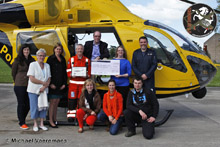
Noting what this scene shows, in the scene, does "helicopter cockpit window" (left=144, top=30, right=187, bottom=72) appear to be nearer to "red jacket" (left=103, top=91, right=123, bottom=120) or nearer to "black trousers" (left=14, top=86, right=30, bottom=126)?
"red jacket" (left=103, top=91, right=123, bottom=120)

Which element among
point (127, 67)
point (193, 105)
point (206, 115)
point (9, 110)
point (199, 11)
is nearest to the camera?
point (127, 67)

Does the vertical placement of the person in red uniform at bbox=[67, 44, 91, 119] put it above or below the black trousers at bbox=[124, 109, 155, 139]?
above

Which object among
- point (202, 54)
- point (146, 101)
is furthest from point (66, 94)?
point (202, 54)

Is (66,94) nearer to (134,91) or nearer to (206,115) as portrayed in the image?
(134,91)

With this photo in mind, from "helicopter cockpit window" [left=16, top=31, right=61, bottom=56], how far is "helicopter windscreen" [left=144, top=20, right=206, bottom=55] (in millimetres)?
2244

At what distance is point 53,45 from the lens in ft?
18.7

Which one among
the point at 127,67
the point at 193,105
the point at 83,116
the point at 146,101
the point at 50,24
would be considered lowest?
the point at 193,105

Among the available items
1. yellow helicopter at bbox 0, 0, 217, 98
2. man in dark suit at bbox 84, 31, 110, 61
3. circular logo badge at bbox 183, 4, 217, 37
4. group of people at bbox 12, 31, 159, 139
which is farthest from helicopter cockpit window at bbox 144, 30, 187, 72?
circular logo badge at bbox 183, 4, 217, 37

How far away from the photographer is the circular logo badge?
13.1 m

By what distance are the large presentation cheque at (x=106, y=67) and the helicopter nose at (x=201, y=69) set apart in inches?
71.6

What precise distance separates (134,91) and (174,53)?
1596mm

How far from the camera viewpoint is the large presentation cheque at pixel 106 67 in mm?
5141

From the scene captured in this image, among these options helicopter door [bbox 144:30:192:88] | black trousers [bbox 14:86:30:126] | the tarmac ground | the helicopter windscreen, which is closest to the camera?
the tarmac ground

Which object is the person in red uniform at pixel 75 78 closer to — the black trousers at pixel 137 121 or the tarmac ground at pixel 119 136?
the tarmac ground at pixel 119 136
